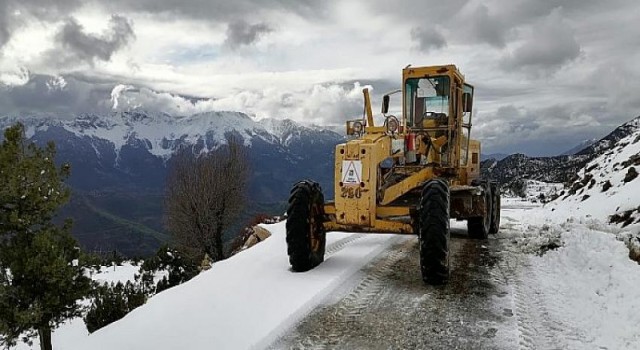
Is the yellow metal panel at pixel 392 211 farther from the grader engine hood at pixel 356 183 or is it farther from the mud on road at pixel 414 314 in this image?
the mud on road at pixel 414 314

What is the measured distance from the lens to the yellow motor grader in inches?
299

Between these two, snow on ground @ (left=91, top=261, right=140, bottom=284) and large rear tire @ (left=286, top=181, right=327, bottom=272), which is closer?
large rear tire @ (left=286, top=181, right=327, bottom=272)

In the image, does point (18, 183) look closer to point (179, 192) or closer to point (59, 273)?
point (59, 273)

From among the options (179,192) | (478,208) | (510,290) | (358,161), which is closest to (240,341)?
(358,161)

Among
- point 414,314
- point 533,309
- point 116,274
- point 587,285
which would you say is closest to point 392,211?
point 414,314

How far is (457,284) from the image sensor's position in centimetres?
770

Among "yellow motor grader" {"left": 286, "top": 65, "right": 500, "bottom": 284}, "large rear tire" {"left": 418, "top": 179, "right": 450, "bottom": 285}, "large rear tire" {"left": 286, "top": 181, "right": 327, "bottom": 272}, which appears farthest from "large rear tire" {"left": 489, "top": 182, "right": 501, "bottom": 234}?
"large rear tire" {"left": 286, "top": 181, "right": 327, "bottom": 272}

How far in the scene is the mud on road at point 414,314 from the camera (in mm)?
5480

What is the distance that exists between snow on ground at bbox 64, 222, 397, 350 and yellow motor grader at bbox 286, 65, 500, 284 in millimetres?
677

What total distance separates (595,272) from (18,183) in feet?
28.0

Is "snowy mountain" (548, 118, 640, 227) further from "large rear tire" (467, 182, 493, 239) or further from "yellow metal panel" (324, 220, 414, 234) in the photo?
"yellow metal panel" (324, 220, 414, 234)

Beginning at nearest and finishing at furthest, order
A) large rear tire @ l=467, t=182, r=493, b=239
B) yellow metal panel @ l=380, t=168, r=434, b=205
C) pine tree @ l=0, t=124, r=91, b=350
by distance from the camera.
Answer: pine tree @ l=0, t=124, r=91, b=350 → yellow metal panel @ l=380, t=168, r=434, b=205 → large rear tire @ l=467, t=182, r=493, b=239

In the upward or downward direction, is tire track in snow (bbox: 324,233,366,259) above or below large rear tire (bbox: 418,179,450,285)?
below

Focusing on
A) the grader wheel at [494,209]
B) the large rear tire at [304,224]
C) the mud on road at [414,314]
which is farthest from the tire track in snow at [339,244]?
the grader wheel at [494,209]
